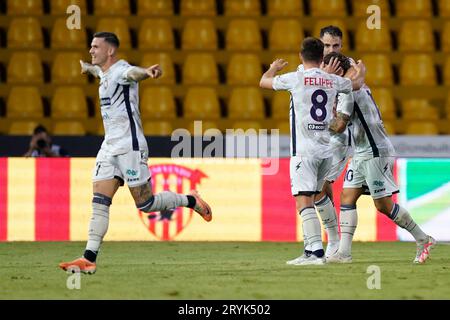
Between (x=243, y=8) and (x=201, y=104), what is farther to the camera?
(x=243, y=8)

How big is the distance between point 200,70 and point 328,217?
6.99 metres

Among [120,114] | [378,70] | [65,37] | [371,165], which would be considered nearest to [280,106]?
[378,70]

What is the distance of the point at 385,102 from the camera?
53.9 feet

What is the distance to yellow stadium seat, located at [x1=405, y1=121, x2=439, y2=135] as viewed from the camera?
16.1 meters

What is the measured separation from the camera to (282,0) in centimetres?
1780

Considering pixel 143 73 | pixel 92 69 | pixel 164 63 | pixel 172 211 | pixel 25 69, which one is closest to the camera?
pixel 143 73

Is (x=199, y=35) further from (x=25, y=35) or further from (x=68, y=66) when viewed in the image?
(x=25, y=35)

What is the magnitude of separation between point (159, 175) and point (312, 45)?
172 inches

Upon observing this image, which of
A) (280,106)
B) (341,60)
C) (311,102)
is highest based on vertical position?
(280,106)

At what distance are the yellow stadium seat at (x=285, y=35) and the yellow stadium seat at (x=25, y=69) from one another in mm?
3478

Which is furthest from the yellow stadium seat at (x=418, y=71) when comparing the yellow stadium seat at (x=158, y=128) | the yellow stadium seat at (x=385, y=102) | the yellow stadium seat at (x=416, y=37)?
the yellow stadium seat at (x=158, y=128)

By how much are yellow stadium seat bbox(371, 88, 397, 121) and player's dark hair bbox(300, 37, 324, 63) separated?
7.29 m

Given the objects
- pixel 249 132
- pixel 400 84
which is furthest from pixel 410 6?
pixel 249 132

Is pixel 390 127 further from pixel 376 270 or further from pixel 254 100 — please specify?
pixel 376 270
